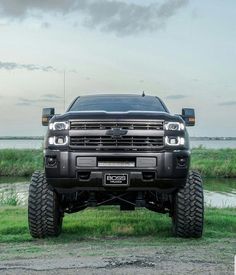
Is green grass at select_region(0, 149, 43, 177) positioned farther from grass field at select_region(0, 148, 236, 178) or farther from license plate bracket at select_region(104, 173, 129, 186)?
license plate bracket at select_region(104, 173, 129, 186)

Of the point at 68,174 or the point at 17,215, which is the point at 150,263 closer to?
the point at 68,174

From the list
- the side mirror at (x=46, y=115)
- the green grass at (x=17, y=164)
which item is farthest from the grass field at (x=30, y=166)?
the side mirror at (x=46, y=115)

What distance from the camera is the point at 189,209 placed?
9594mm

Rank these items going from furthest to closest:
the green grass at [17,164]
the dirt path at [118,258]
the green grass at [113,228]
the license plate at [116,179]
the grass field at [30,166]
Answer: the grass field at [30,166] → the green grass at [17,164] → the green grass at [113,228] → the license plate at [116,179] → the dirt path at [118,258]

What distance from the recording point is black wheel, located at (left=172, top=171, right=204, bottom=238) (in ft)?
31.5

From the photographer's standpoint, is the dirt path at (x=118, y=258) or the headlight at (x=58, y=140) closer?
the dirt path at (x=118, y=258)

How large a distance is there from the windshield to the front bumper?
1.62 meters

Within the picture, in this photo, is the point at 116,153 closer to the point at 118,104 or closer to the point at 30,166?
the point at 118,104

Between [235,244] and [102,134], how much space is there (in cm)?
257

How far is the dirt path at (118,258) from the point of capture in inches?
255

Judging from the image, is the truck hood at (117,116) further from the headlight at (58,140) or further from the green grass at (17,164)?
the green grass at (17,164)

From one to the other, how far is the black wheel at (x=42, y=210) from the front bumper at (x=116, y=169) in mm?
884

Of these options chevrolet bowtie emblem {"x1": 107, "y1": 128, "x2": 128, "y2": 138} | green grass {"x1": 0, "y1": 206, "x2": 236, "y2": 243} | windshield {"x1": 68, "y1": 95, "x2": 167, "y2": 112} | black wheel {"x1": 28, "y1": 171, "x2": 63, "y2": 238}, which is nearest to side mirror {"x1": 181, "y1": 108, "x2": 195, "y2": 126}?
windshield {"x1": 68, "y1": 95, "x2": 167, "y2": 112}

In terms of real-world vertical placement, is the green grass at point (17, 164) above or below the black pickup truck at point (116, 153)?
below
